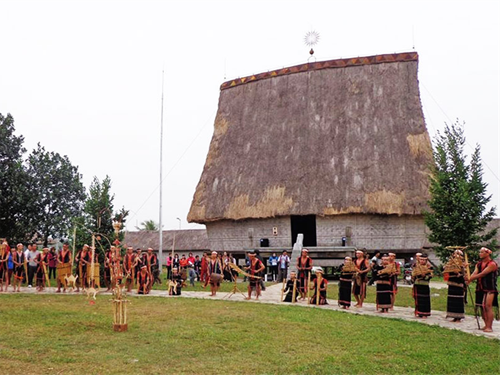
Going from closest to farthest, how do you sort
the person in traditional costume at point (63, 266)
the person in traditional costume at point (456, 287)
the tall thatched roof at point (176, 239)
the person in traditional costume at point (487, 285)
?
1. the person in traditional costume at point (487, 285)
2. the person in traditional costume at point (456, 287)
3. the person in traditional costume at point (63, 266)
4. the tall thatched roof at point (176, 239)

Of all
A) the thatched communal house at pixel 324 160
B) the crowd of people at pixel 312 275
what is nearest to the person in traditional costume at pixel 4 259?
the crowd of people at pixel 312 275

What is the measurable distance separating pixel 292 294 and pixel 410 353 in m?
7.81

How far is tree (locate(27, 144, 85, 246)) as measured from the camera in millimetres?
28297

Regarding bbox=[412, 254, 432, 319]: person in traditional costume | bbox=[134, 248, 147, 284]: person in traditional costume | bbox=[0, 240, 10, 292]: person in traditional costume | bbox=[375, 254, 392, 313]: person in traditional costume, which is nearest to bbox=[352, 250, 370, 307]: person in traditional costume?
bbox=[375, 254, 392, 313]: person in traditional costume

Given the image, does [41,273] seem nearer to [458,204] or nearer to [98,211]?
[98,211]

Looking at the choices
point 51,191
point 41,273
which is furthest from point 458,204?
point 51,191

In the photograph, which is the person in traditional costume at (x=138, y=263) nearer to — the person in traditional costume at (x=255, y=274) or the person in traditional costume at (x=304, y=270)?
the person in traditional costume at (x=255, y=274)

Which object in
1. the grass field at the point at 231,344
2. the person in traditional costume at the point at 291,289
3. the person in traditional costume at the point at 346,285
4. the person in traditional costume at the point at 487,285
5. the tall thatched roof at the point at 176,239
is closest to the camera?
the grass field at the point at 231,344

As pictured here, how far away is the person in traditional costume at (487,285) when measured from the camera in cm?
1073

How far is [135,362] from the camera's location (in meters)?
7.41

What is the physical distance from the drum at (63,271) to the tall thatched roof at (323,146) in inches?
420

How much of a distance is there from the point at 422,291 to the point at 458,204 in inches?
258

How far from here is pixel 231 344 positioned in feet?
29.0

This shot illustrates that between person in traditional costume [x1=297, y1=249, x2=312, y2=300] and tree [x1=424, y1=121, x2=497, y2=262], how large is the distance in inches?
203
